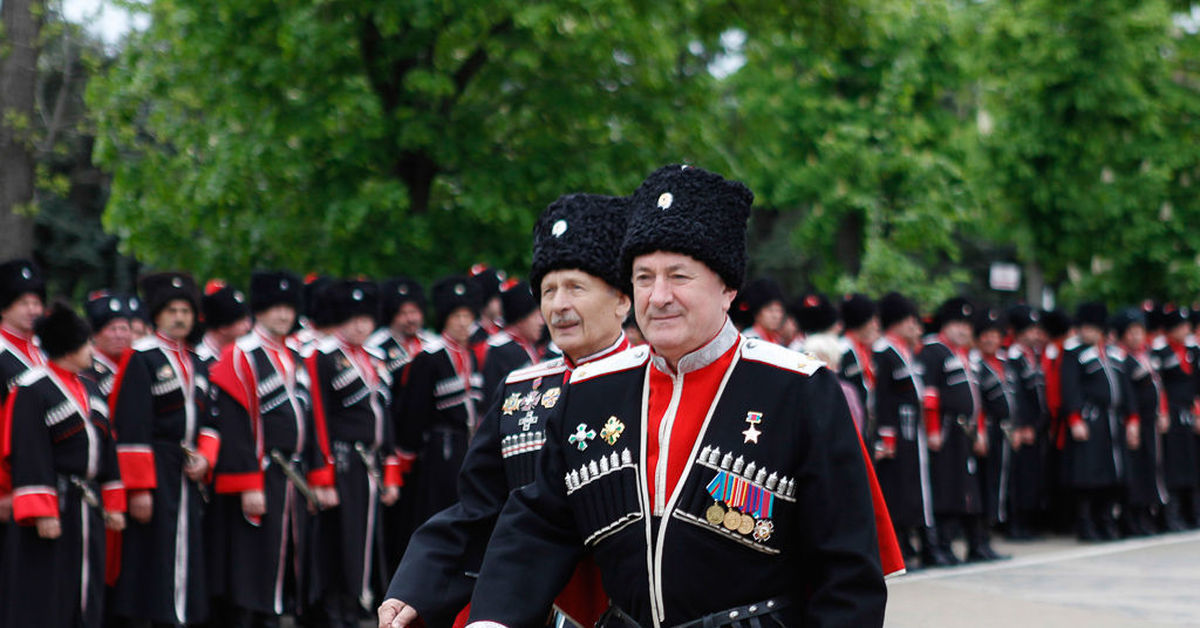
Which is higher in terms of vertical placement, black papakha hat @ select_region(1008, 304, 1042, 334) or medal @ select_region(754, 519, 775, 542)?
black papakha hat @ select_region(1008, 304, 1042, 334)

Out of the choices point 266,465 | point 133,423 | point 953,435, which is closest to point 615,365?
point 133,423

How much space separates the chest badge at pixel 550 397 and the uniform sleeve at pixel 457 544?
0.17 meters

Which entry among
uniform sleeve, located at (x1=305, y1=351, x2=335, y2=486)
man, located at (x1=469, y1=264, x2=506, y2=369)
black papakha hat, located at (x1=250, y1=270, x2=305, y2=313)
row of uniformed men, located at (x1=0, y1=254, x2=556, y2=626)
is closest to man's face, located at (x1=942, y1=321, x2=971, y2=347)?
man, located at (x1=469, y1=264, x2=506, y2=369)

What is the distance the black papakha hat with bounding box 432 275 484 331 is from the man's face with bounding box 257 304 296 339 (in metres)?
1.19

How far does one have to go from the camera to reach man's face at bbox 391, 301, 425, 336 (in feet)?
35.5

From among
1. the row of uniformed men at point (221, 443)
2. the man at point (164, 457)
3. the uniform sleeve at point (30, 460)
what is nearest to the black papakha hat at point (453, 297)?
the row of uniformed men at point (221, 443)

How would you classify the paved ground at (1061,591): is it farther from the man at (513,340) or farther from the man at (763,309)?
the man at (513,340)

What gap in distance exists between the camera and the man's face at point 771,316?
35.7ft

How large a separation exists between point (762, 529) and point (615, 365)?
0.61 metres

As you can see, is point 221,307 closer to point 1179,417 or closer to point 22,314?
point 22,314

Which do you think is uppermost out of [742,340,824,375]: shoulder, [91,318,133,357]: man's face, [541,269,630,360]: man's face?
[91,318,133,357]: man's face

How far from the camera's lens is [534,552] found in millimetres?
3455

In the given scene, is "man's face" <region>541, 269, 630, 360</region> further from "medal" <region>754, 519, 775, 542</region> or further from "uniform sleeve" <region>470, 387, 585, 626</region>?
"medal" <region>754, 519, 775, 542</region>

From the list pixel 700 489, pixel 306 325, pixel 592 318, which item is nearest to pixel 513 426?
pixel 592 318
